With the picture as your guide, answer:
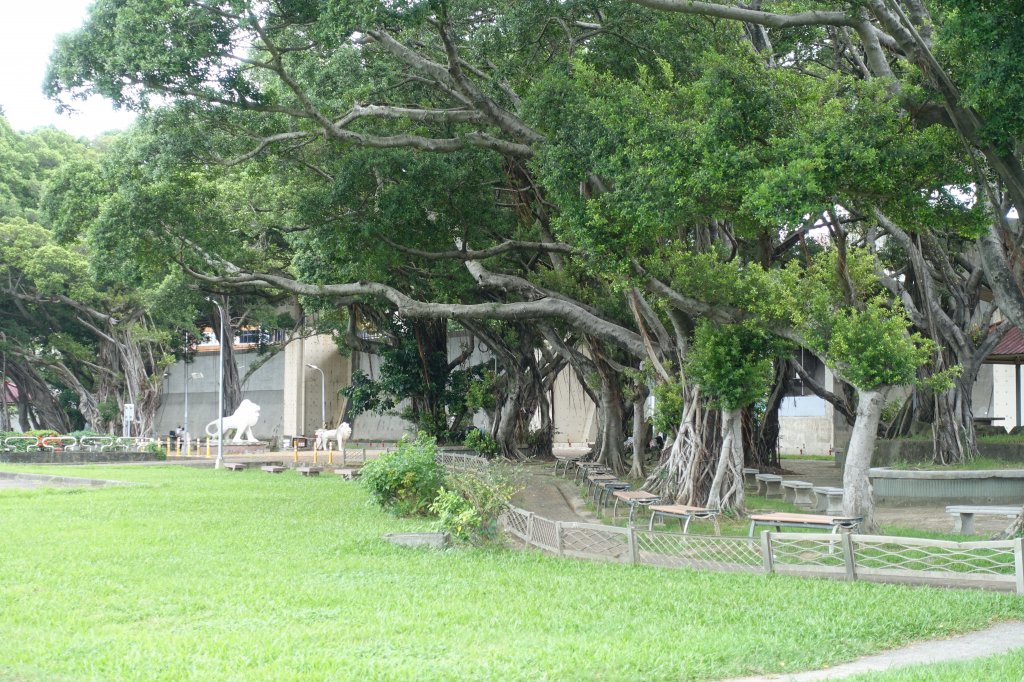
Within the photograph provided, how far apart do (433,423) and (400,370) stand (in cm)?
212

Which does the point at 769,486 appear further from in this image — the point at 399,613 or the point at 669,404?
the point at 399,613

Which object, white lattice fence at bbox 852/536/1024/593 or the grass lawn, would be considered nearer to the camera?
the grass lawn

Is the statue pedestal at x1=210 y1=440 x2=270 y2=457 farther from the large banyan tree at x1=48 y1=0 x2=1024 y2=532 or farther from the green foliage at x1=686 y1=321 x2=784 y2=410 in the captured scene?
the green foliage at x1=686 y1=321 x2=784 y2=410

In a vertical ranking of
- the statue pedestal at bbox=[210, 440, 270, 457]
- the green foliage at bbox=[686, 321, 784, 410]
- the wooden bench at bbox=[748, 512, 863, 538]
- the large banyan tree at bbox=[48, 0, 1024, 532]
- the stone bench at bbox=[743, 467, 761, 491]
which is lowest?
the statue pedestal at bbox=[210, 440, 270, 457]

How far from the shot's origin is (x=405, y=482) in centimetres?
1584

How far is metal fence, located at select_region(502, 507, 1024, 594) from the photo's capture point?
10.0m

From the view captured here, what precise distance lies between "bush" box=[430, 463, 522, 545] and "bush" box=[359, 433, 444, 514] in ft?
3.01

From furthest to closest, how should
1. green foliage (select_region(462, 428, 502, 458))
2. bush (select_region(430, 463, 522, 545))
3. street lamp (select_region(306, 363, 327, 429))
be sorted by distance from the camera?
street lamp (select_region(306, 363, 327, 429))
green foliage (select_region(462, 428, 502, 458))
bush (select_region(430, 463, 522, 545))

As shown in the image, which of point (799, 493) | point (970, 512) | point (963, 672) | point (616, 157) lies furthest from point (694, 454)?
point (963, 672)

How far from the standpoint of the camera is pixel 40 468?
2862 cm

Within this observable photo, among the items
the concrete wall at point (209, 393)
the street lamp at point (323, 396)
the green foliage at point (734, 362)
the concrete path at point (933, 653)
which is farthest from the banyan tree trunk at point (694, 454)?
the concrete wall at point (209, 393)

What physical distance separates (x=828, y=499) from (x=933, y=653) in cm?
1001

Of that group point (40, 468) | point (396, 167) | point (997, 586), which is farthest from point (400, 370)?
point (997, 586)

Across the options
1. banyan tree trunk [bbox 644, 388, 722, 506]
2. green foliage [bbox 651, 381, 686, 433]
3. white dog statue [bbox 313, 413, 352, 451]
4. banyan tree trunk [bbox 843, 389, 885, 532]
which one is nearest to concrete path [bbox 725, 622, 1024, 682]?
banyan tree trunk [bbox 843, 389, 885, 532]
